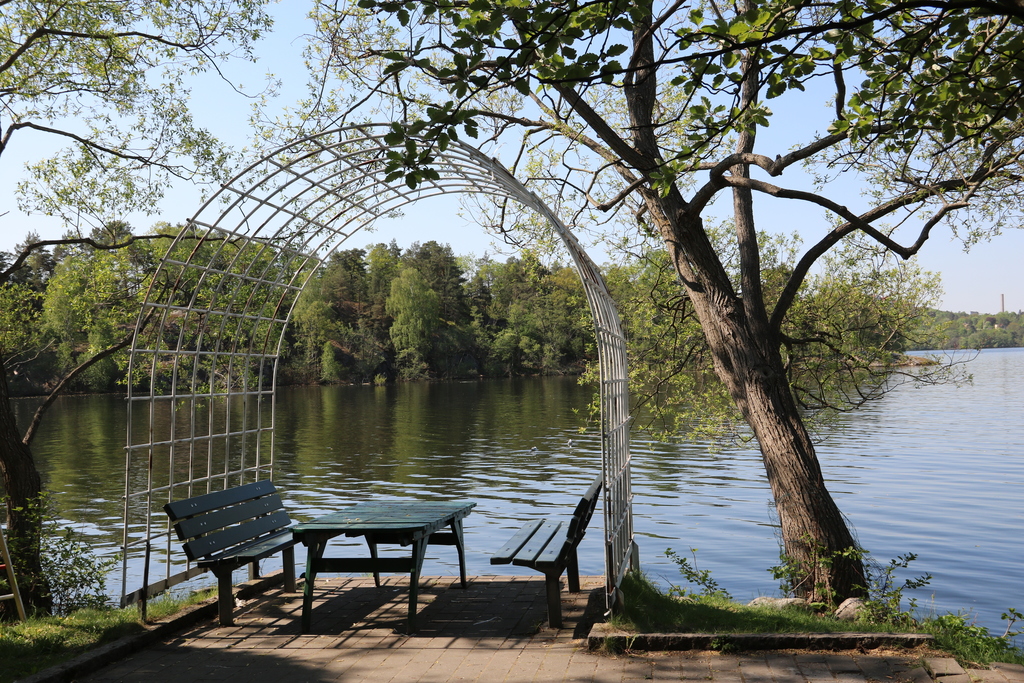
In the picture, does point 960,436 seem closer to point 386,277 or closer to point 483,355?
point 483,355

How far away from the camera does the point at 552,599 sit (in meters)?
5.41

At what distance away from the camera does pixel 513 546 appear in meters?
5.81

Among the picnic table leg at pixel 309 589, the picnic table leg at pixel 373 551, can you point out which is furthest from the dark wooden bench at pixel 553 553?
the picnic table leg at pixel 309 589

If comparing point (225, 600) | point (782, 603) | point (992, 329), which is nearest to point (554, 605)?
point (225, 600)

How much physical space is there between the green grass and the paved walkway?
0.90 feet

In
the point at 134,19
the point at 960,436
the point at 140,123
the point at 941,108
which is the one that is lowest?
the point at 960,436

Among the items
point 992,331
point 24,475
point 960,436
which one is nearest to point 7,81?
point 24,475

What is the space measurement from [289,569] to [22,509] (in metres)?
2.41

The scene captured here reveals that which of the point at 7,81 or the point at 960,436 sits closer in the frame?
the point at 7,81

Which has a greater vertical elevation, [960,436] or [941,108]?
[941,108]

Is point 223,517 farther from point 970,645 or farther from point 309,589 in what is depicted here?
point 970,645

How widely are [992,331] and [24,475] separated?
355 ft

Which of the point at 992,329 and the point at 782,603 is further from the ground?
the point at 992,329

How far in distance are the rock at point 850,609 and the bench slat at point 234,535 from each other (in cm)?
467
